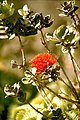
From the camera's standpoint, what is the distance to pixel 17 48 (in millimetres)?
2045

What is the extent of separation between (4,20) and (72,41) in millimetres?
181

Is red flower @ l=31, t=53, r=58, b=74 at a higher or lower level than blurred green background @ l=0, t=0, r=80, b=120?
higher

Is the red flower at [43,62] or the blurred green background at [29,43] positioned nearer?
the red flower at [43,62]

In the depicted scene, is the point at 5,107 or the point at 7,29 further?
the point at 5,107

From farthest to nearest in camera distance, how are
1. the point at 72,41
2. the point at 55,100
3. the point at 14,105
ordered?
the point at 14,105, the point at 55,100, the point at 72,41

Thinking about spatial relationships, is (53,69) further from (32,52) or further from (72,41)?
(32,52)

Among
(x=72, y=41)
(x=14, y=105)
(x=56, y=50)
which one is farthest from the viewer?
(x=56, y=50)

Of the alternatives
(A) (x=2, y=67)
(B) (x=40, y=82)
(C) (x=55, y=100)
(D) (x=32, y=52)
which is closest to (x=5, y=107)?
(A) (x=2, y=67)

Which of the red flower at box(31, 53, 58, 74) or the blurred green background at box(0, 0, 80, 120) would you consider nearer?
the red flower at box(31, 53, 58, 74)

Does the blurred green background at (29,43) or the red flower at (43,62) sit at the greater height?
the red flower at (43,62)

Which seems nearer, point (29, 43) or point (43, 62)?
point (43, 62)

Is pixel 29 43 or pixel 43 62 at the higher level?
pixel 43 62

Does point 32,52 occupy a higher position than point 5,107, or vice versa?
point 32,52

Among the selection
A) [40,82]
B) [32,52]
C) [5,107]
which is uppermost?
[40,82]
